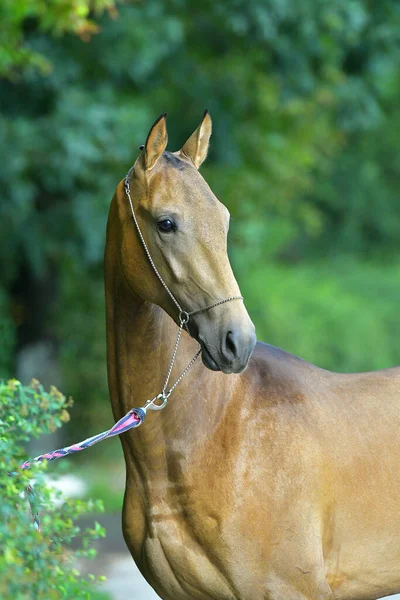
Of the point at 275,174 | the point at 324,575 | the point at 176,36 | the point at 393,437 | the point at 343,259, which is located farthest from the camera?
the point at 343,259

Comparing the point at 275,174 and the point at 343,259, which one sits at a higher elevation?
the point at 343,259

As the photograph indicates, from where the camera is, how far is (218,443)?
3787 millimetres

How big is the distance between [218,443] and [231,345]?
0.61 metres

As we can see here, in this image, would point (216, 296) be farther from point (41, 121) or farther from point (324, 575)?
point (41, 121)

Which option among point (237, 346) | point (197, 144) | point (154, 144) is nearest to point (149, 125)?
point (197, 144)

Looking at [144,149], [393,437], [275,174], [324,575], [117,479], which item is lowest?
[324,575]

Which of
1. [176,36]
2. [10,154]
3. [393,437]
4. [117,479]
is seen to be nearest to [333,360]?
[117,479]

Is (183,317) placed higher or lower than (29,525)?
higher

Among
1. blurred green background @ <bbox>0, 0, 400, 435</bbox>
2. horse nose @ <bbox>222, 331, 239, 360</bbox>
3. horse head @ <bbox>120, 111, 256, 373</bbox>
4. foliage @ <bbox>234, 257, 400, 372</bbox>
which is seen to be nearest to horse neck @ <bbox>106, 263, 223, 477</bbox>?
horse head @ <bbox>120, 111, 256, 373</bbox>

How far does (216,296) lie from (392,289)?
47.7ft

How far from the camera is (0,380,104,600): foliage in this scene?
278 cm

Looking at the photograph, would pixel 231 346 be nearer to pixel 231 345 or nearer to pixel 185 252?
pixel 231 345

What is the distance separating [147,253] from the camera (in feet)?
11.9

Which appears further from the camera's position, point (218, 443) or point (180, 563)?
point (218, 443)
